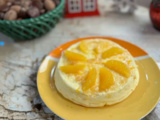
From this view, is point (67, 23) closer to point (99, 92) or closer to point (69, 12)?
point (69, 12)

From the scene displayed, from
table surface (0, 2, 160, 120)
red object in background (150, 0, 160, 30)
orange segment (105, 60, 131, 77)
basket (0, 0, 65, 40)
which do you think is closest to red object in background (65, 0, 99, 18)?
table surface (0, 2, 160, 120)

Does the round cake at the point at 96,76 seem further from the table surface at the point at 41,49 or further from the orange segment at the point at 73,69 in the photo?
the table surface at the point at 41,49

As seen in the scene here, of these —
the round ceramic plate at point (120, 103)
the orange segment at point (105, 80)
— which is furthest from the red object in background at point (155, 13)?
the orange segment at point (105, 80)

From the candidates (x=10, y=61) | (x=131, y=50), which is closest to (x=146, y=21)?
(x=131, y=50)

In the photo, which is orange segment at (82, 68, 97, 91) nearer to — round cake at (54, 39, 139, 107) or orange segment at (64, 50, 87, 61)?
round cake at (54, 39, 139, 107)

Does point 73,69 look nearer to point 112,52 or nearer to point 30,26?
point 112,52

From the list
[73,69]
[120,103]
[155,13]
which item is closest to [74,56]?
[73,69]

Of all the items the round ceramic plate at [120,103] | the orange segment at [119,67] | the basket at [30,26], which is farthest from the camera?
the basket at [30,26]

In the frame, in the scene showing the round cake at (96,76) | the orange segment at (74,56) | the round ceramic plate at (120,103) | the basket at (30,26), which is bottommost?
the round ceramic plate at (120,103)
